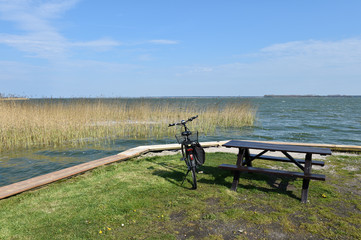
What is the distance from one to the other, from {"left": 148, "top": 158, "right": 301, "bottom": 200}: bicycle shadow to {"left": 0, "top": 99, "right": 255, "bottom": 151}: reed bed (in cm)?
738

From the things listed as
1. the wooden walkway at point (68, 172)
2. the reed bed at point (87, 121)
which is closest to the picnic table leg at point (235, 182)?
the wooden walkway at point (68, 172)

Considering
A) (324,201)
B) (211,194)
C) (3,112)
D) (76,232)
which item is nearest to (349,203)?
(324,201)

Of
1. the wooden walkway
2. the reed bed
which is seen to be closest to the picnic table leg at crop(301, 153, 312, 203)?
the wooden walkway

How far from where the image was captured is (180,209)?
4250mm

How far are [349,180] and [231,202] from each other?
2952mm

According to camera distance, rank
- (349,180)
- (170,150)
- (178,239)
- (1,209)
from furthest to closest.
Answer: (170,150), (349,180), (1,209), (178,239)

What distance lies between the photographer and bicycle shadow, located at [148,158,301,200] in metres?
5.19

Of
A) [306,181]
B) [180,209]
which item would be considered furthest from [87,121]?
[306,181]

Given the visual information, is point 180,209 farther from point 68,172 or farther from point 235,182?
point 68,172

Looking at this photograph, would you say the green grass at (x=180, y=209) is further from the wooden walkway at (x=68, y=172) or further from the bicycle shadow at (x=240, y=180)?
the wooden walkway at (x=68, y=172)

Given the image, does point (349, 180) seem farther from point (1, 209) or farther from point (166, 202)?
point (1, 209)

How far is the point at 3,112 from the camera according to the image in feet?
37.8

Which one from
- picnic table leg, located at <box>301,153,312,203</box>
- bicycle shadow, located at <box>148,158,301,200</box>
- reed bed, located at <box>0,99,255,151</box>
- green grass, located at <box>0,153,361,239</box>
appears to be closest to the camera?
green grass, located at <box>0,153,361,239</box>

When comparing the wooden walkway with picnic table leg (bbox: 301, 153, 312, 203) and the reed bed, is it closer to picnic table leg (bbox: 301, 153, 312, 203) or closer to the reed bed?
picnic table leg (bbox: 301, 153, 312, 203)
